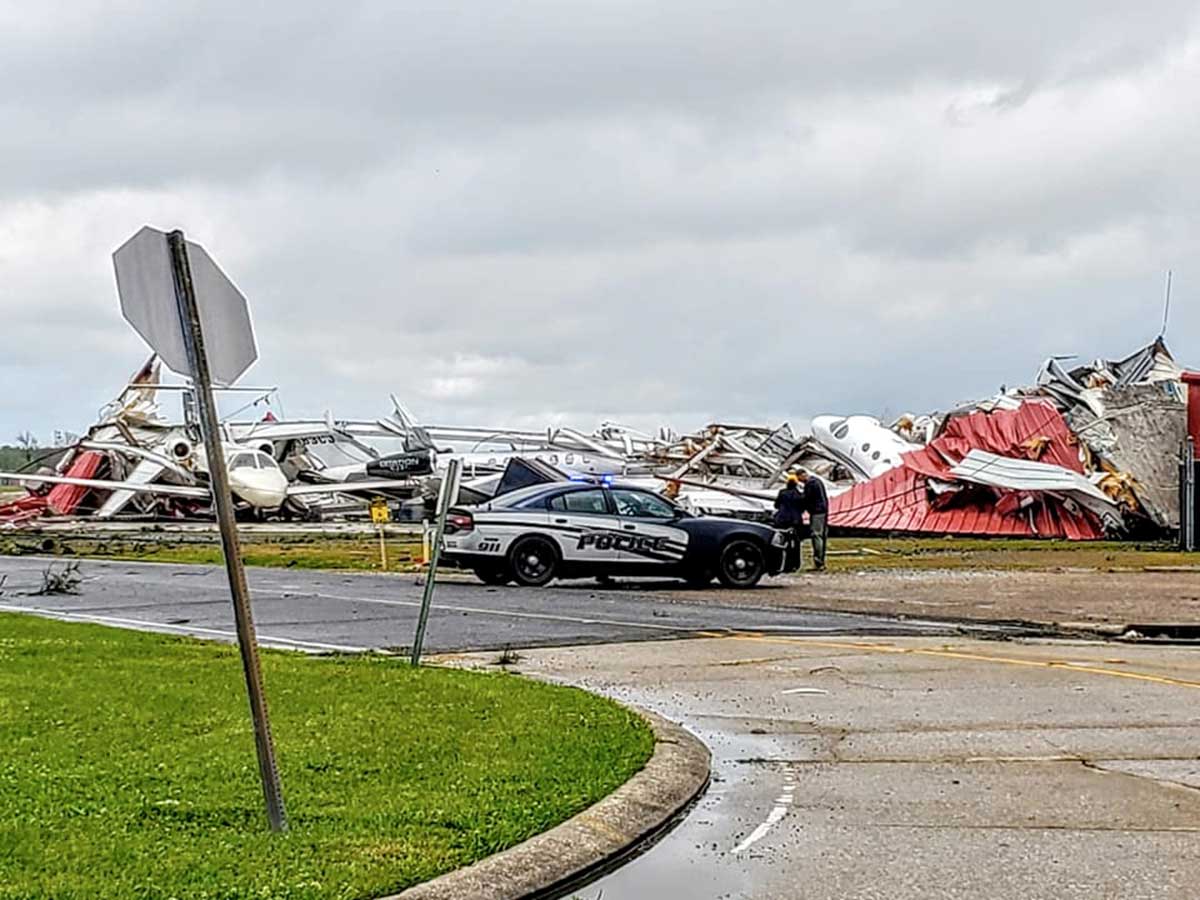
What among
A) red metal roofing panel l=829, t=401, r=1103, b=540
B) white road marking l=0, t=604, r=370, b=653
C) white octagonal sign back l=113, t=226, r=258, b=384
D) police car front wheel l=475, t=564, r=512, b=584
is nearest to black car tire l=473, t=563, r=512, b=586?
police car front wheel l=475, t=564, r=512, b=584

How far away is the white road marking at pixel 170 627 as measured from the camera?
15.1m

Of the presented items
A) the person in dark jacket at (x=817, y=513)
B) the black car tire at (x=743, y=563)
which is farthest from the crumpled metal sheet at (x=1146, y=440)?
the black car tire at (x=743, y=563)

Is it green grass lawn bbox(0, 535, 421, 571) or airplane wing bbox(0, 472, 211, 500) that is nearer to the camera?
green grass lawn bbox(0, 535, 421, 571)

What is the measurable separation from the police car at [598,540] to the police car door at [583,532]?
0.01m

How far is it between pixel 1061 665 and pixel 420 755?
7444 millimetres

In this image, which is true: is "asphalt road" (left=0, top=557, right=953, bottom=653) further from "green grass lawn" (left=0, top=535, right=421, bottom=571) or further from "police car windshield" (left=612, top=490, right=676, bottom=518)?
"green grass lawn" (left=0, top=535, right=421, bottom=571)

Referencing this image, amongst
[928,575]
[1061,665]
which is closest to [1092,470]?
[928,575]

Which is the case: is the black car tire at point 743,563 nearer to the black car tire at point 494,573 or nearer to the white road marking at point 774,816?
the black car tire at point 494,573

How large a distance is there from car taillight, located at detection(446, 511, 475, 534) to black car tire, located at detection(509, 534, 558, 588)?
703mm

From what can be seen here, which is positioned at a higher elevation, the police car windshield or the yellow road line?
the police car windshield

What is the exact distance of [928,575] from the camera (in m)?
25.9

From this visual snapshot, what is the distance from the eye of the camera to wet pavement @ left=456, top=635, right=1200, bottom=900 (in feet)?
21.0

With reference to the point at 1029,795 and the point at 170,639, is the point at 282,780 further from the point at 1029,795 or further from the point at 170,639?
the point at 170,639

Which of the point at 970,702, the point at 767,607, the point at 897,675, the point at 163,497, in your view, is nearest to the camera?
the point at 970,702
